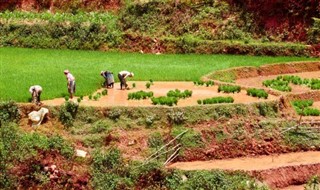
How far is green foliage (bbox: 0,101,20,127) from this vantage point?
17862mm

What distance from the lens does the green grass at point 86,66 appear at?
21.1 m

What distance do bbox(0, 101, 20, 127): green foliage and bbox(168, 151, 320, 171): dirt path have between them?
150 inches

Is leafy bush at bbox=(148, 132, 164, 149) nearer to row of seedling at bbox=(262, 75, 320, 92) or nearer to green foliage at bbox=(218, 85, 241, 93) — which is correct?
green foliage at bbox=(218, 85, 241, 93)

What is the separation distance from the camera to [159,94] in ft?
68.1

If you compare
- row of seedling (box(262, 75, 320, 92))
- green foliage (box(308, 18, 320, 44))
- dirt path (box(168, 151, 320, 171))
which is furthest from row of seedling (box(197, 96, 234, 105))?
green foliage (box(308, 18, 320, 44))

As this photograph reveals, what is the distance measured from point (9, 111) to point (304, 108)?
25.5ft

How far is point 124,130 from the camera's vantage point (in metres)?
17.9

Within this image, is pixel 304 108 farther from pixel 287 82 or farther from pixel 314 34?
pixel 314 34

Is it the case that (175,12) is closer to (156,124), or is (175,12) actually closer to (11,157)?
(156,124)

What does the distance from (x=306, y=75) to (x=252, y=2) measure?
7370 mm

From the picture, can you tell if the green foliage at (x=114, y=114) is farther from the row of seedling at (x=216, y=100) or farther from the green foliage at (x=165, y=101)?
the row of seedling at (x=216, y=100)

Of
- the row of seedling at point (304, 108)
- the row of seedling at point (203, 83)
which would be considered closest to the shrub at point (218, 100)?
the row of seedling at point (304, 108)

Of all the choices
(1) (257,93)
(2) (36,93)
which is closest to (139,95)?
(2) (36,93)

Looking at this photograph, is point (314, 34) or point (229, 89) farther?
point (314, 34)
